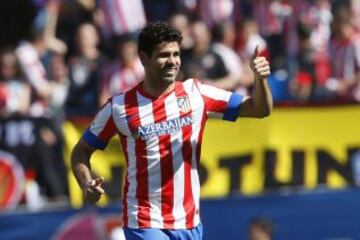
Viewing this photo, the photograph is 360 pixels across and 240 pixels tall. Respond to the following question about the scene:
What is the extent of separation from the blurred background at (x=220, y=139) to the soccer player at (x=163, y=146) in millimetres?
4299

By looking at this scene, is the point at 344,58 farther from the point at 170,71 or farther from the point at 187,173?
the point at 170,71

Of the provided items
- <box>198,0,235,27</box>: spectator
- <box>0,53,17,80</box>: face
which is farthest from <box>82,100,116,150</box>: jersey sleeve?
<box>198,0,235,27</box>: spectator

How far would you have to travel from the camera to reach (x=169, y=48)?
23.8 ft

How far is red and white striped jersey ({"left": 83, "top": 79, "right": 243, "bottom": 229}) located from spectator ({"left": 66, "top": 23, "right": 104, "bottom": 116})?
5.20 metres

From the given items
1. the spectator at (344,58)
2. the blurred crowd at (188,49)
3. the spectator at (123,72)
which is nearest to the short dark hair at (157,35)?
the blurred crowd at (188,49)

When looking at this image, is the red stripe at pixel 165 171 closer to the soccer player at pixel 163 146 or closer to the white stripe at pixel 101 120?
the soccer player at pixel 163 146

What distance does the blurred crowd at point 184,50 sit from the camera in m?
13.3

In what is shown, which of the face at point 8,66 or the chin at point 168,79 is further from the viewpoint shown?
the face at point 8,66

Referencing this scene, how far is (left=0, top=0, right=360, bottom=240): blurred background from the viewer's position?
12.2 metres

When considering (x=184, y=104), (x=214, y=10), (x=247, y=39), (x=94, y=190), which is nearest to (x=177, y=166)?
(x=184, y=104)

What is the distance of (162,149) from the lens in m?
7.46

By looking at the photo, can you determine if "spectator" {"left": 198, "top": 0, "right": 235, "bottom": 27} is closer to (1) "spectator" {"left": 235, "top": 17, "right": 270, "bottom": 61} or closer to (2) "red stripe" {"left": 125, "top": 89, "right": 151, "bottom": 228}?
(1) "spectator" {"left": 235, "top": 17, "right": 270, "bottom": 61}

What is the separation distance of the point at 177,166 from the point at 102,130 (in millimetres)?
569

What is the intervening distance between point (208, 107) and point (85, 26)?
22.4ft
